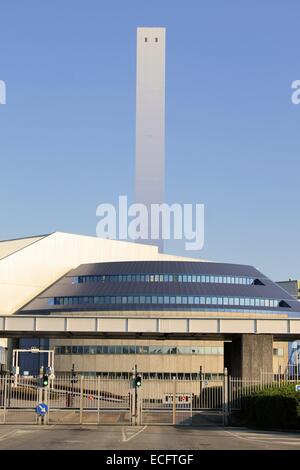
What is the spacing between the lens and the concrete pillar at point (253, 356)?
60.7 meters

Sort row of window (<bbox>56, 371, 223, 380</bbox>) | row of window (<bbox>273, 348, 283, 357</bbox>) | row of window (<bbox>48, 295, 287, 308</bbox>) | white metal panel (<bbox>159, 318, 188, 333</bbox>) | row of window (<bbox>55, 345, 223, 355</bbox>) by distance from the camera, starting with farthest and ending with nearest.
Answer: row of window (<bbox>273, 348, 283, 357</bbox>), row of window (<bbox>48, 295, 287, 308</bbox>), row of window (<bbox>55, 345, 223, 355</bbox>), row of window (<bbox>56, 371, 223, 380</bbox>), white metal panel (<bbox>159, 318, 188, 333</bbox>)

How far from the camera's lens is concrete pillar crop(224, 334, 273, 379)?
199ft

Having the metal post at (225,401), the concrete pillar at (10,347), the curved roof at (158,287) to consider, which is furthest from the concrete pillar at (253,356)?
the concrete pillar at (10,347)

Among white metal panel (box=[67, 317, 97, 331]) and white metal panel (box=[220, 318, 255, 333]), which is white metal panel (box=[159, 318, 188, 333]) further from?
white metal panel (box=[67, 317, 97, 331])

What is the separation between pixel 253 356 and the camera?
200ft

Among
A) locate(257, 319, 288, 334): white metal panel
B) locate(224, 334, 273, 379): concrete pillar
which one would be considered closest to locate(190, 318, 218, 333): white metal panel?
locate(224, 334, 273, 379): concrete pillar

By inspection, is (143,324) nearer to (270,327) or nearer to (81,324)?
(81,324)

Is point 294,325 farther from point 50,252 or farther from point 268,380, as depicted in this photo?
point 50,252

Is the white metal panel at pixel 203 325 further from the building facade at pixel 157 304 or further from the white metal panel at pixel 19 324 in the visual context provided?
the building facade at pixel 157 304

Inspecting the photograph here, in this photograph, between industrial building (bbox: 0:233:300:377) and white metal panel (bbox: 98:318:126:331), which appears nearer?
white metal panel (bbox: 98:318:126:331)

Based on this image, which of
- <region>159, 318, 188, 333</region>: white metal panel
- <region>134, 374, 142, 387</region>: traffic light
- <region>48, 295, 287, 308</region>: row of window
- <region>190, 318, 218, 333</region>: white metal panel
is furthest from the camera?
<region>48, 295, 287, 308</region>: row of window

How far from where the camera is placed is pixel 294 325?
61188 millimetres

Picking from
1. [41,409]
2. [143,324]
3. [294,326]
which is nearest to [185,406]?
[143,324]
